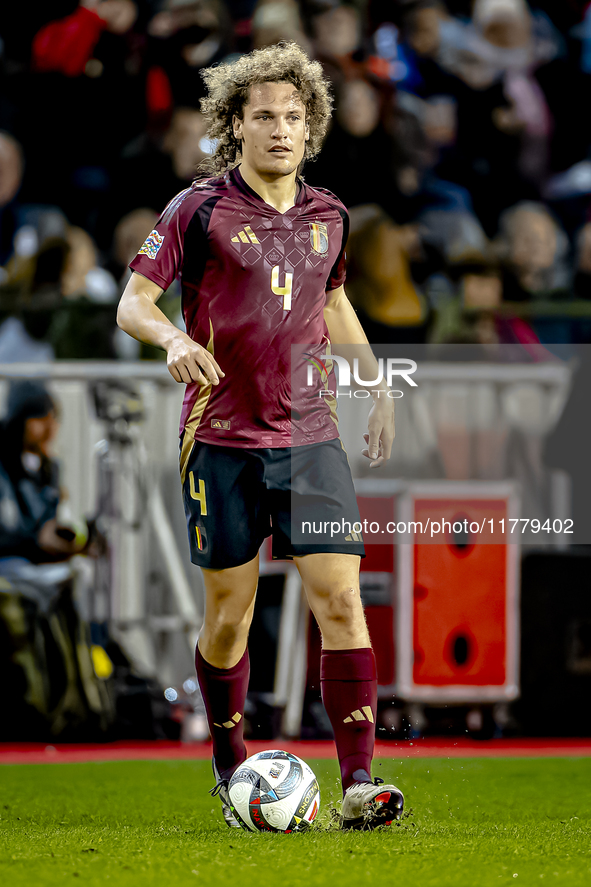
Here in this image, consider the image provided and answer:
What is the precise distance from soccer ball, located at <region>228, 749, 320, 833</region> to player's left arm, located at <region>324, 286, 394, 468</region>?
0.97m

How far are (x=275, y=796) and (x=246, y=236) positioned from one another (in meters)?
1.60

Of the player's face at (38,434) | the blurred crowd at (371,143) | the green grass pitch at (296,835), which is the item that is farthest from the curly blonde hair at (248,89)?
the blurred crowd at (371,143)

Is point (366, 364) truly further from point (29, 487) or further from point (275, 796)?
A: point (29, 487)

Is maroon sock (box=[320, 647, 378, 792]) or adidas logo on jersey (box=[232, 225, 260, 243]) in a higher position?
adidas logo on jersey (box=[232, 225, 260, 243])

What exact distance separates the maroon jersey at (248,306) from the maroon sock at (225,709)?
2.31 feet

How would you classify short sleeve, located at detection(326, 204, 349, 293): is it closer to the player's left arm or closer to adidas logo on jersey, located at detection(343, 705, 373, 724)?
the player's left arm

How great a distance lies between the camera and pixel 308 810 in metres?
3.18

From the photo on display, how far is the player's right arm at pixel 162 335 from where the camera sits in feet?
9.61

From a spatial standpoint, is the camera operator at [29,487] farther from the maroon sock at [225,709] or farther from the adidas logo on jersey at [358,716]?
the adidas logo on jersey at [358,716]

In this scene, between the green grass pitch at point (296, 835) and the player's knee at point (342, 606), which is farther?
the player's knee at point (342, 606)

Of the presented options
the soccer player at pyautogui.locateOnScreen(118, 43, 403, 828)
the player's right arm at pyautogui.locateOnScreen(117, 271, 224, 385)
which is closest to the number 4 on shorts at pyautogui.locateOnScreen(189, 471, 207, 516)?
the soccer player at pyautogui.locateOnScreen(118, 43, 403, 828)

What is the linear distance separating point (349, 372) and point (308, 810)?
1.36 meters

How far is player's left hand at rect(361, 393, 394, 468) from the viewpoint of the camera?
357 centimetres

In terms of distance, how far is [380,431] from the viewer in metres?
3.58
